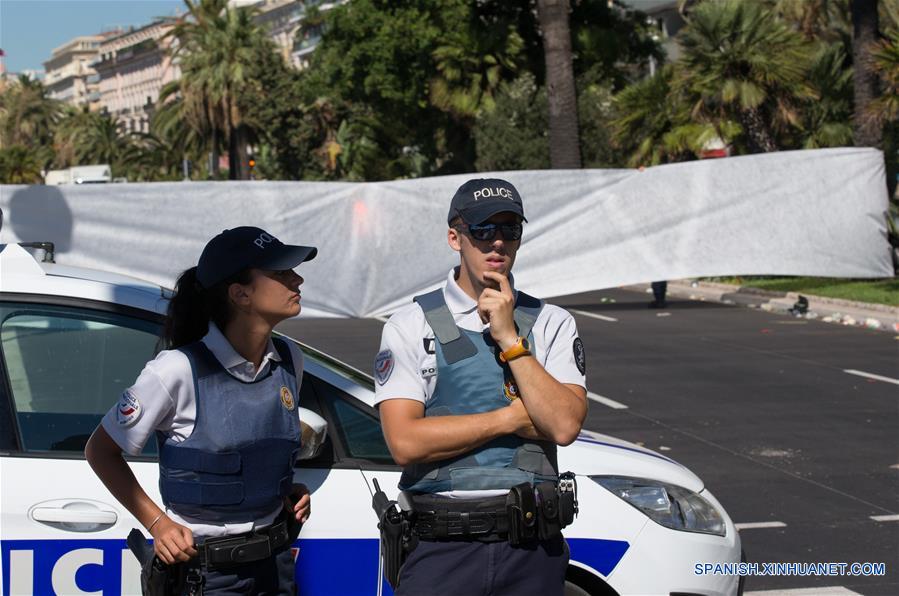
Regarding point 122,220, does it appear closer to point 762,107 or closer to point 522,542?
point 522,542

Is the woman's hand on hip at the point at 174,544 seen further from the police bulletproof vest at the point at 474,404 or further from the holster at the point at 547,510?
the holster at the point at 547,510

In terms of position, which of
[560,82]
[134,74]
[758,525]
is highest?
[134,74]

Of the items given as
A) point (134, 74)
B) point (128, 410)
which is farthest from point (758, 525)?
point (134, 74)

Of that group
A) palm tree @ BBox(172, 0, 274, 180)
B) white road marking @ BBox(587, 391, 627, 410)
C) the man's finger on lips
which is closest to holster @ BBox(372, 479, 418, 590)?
the man's finger on lips

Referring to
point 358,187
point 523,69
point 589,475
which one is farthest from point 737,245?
point 523,69

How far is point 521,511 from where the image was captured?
10.2ft

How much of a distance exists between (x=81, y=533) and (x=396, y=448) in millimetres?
1190

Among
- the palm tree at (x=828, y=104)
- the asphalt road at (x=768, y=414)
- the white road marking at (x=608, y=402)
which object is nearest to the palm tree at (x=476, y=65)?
the palm tree at (x=828, y=104)

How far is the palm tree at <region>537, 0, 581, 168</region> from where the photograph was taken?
71.9 ft

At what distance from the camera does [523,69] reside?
42.0 m

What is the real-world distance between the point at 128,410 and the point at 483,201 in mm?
1028

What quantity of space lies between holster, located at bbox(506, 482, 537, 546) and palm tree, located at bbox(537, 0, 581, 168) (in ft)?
63.1

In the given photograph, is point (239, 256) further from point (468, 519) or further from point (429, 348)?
point (468, 519)

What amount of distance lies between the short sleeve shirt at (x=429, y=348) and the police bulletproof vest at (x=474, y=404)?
1.3 inches
